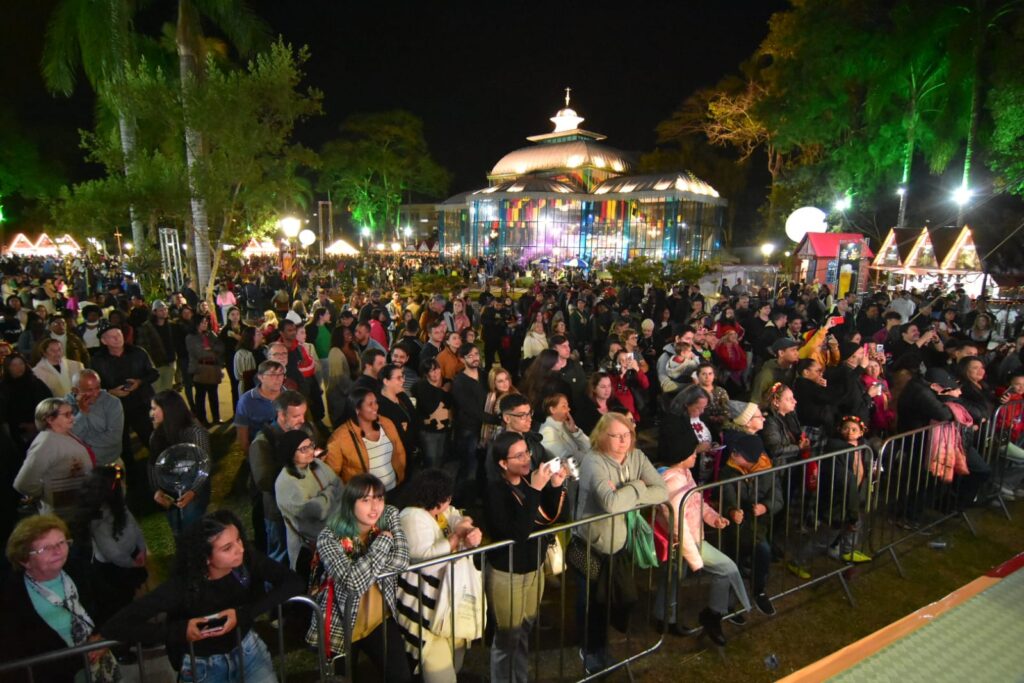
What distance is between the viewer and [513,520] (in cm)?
309

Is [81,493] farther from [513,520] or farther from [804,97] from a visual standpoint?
[804,97]

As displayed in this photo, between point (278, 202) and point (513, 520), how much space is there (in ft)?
40.9

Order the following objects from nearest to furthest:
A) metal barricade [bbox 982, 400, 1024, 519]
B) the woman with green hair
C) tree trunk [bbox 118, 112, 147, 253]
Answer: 1. the woman with green hair
2. metal barricade [bbox 982, 400, 1024, 519]
3. tree trunk [bbox 118, 112, 147, 253]

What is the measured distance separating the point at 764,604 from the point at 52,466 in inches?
190

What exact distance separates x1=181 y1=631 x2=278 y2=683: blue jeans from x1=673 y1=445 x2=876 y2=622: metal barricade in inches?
93.6

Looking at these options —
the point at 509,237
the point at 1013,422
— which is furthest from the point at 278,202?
the point at 509,237

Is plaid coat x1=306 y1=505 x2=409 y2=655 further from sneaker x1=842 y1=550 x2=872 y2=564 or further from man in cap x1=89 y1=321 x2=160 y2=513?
man in cap x1=89 y1=321 x2=160 y2=513

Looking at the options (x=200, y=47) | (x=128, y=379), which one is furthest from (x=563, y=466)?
(x=200, y=47)

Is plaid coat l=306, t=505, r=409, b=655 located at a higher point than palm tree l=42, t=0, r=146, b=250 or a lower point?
lower

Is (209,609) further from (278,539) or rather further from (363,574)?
(278,539)

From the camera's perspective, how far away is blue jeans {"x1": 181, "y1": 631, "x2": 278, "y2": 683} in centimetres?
249

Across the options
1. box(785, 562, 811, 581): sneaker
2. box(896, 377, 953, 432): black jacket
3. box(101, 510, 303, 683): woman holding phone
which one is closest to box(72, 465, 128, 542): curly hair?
box(101, 510, 303, 683): woman holding phone

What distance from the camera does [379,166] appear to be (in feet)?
157

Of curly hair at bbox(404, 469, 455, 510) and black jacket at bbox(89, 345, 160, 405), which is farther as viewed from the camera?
black jacket at bbox(89, 345, 160, 405)
